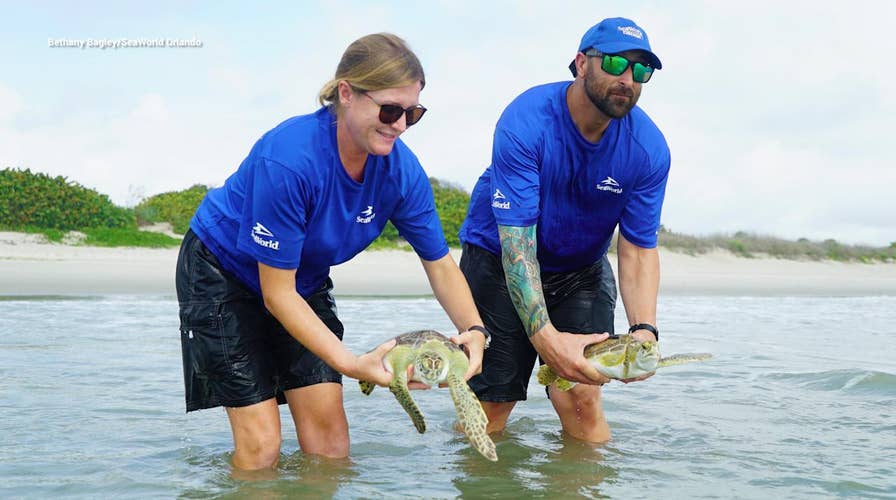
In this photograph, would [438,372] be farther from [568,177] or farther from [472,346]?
[568,177]

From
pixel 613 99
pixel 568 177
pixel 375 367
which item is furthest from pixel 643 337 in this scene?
pixel 375 367

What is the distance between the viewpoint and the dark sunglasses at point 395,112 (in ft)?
12.7

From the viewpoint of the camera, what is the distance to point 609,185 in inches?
198

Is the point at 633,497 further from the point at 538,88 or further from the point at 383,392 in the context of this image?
the point at 383,392

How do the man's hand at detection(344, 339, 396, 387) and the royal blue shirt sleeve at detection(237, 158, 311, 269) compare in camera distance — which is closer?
the royal blue shirt sleeve at detection(237, 158, 311, 269)

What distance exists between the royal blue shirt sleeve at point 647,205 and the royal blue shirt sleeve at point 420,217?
49.3 inches

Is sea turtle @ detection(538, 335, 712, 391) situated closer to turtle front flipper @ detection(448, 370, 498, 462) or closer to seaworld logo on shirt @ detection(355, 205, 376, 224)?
turtle front flipper @ detection(448, 370, 498, 462)

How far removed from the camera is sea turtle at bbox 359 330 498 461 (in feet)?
13.2

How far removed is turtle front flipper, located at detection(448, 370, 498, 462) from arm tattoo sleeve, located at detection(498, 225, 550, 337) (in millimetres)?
928

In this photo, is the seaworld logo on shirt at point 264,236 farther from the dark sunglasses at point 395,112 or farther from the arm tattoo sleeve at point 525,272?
the arm tattoo sleeve at point 525,272

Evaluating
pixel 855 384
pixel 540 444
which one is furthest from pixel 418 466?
pixel 855 384

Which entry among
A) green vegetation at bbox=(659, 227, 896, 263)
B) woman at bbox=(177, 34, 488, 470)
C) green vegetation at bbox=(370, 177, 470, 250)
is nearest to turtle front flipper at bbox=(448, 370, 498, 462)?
woman at bbox=(177, 34, 488, 470)

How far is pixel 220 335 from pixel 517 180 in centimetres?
169

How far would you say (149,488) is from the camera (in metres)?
4.98
